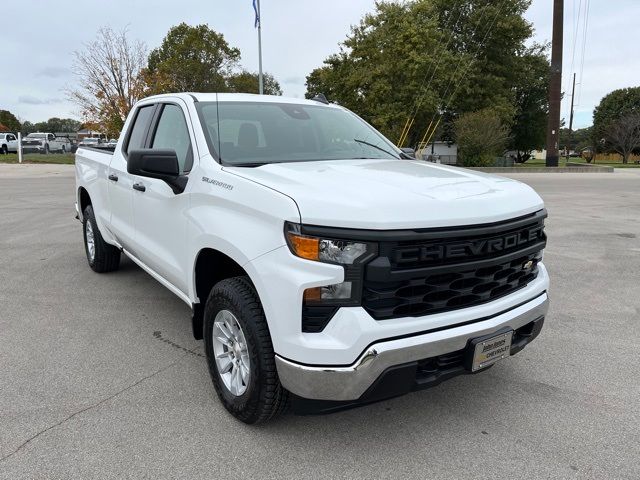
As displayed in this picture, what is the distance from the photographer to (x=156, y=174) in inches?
129

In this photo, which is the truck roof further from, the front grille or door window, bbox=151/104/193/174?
the front grille

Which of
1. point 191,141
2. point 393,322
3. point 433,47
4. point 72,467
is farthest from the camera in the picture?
point 433,47

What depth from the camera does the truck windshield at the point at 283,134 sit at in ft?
11.3

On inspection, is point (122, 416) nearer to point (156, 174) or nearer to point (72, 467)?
point (72, 467)

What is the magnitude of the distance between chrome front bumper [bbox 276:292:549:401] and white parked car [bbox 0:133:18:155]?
44.6m

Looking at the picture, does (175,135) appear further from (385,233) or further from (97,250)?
(97,250)

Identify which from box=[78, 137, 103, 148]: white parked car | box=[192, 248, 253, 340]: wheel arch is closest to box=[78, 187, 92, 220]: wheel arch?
box=[78, 137, 103, 148]: white parked car

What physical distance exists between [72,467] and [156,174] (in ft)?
5.56

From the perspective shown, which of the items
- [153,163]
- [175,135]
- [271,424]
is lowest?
[271,424]

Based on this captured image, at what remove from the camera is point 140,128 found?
4570mm

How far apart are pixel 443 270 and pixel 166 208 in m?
1.99

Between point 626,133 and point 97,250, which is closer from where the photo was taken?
point 97,250

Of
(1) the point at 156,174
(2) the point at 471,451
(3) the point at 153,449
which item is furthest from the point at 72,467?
(2) the point at 471,451

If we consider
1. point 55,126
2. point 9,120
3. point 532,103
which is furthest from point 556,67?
point 55,126
